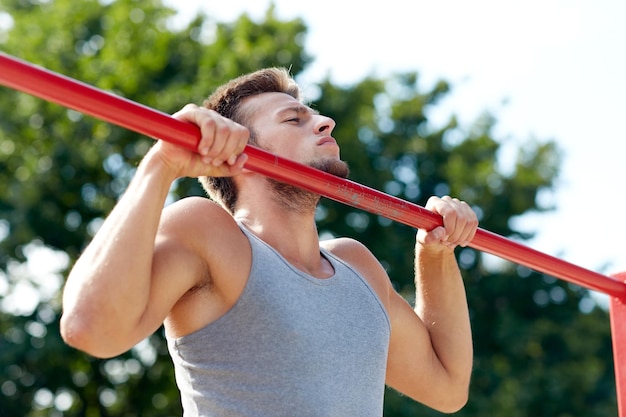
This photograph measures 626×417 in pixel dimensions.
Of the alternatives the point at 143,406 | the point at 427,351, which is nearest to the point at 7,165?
the point at 143,406

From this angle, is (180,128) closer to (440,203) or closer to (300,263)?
(300,263)

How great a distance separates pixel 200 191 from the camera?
9266 millimetres

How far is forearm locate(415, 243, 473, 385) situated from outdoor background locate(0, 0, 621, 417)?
7.26 metres

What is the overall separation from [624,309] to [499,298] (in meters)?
9.99

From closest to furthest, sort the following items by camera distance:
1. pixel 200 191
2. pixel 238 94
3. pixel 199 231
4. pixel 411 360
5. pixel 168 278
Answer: pixel 168 278 < pixel 199 231 < pixel 411 360 < pixel 238 94 < pixel 200 191

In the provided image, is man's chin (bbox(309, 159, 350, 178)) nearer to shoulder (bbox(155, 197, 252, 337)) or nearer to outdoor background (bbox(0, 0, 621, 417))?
shoulder (bbox(155, 197, 252, 337))

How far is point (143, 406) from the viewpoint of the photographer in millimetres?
10430

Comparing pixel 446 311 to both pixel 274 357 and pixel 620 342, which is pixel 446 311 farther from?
pixel 274 357

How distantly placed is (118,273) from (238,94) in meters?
0.86

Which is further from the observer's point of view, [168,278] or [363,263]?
[363,263]

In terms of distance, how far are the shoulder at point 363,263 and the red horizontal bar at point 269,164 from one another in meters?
0.15

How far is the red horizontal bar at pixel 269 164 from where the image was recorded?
1373 mm

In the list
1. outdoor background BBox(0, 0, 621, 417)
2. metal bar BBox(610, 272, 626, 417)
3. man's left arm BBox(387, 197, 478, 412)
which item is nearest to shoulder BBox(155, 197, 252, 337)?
man's left arm BBox(387, 197, 478, 412)

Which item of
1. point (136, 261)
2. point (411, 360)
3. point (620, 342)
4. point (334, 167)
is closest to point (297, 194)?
point (334, 167)
